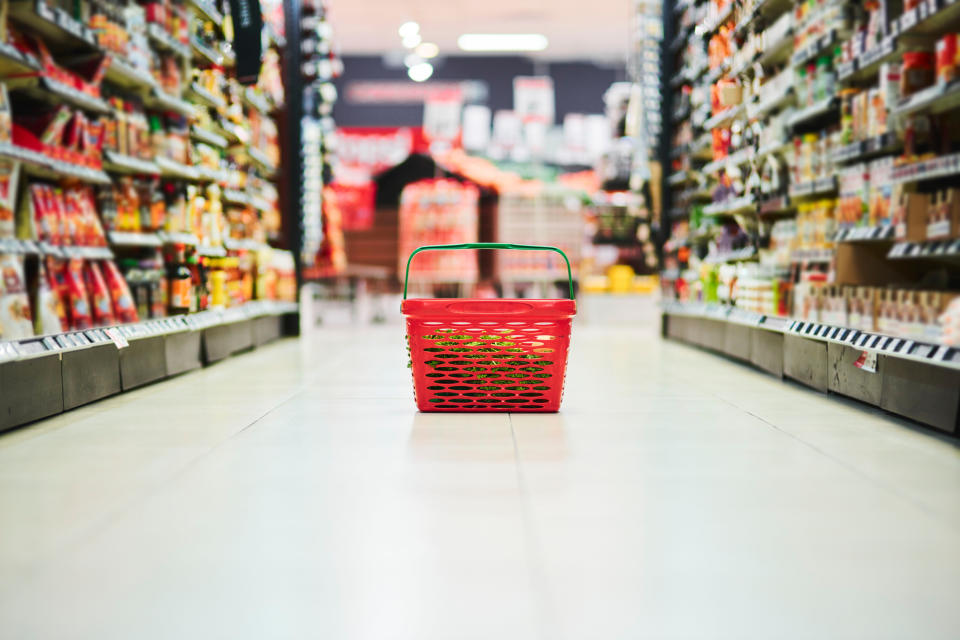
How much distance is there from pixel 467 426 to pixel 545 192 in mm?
10778

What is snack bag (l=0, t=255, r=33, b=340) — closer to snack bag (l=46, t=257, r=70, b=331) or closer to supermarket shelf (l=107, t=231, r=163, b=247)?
snack bag (l=46, t=257, r=70, b=331)

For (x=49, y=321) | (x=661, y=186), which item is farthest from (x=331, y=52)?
(x=49, y=321)

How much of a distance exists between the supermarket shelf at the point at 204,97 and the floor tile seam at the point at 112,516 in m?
3.37

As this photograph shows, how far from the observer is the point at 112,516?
1.93 metres

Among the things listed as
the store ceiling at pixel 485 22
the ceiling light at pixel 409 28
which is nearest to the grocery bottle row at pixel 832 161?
the ceiling light at pixel 409 28

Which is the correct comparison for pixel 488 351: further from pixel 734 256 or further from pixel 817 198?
pixel 734 256

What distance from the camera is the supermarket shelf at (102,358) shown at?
3041mm

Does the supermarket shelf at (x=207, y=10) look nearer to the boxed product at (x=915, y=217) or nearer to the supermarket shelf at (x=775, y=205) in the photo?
the supermarket shelf at (x=775, y=205)

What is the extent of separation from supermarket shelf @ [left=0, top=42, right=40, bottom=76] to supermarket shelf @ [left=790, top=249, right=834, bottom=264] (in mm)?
3876

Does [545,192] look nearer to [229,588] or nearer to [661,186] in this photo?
[661,186]

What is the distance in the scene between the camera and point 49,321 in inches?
147

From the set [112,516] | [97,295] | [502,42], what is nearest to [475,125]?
[502,42]

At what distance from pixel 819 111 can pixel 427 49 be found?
11.3 m

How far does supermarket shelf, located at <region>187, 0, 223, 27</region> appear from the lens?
5469mm
